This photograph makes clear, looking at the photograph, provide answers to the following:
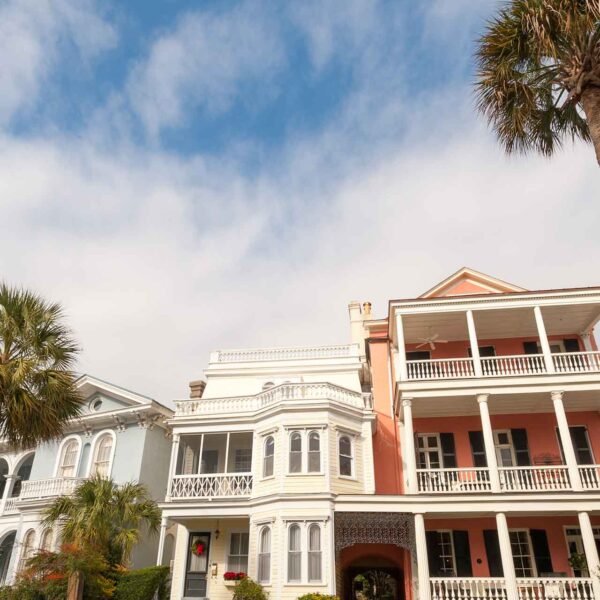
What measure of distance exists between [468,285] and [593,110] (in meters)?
12.4

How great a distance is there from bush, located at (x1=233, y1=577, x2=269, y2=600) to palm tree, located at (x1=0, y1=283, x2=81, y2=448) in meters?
7.58

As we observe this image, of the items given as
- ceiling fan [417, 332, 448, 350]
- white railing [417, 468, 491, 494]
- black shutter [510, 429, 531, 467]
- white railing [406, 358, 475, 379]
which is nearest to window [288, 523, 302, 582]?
white railing [417, 468, 491, 494]

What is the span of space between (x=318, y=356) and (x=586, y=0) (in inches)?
647

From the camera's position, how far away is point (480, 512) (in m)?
17.0

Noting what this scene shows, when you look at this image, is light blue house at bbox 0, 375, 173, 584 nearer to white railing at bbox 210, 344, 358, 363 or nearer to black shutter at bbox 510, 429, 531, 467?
white railing at bbox 210, 344, 358, 363

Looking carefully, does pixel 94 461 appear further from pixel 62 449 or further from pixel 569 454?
pixel 569 454

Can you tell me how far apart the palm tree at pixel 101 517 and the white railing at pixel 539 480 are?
12.2 m

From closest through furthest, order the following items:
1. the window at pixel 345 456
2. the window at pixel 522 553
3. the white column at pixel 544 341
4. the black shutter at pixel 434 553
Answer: the window at pixel 522 553
the black shutter at pixel 434 553
the white column at pixel 544 341
the window at pixel 345 456

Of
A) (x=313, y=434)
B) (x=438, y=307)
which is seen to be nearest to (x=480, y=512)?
(x=313, y=434)

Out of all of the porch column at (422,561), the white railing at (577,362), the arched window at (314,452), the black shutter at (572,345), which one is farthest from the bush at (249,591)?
the black shutter at (572,345)

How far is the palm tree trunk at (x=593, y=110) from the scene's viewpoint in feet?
Result: 35.6

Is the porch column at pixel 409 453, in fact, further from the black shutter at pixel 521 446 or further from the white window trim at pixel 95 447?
the white window trim at pixel 95 447

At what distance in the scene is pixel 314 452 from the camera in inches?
741

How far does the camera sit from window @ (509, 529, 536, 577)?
1814 centimetres
